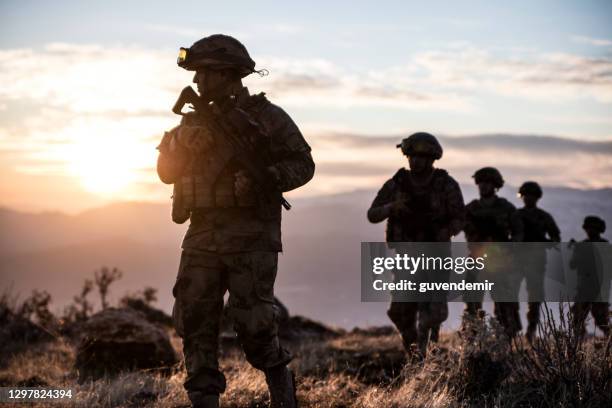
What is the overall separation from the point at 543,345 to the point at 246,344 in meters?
2.28

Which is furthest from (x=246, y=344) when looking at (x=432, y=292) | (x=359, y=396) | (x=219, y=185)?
(x=432, y=292)

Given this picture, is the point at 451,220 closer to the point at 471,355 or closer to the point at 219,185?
the point at 471,355

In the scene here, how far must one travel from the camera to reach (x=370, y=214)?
33.5 feet

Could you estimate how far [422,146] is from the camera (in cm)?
1016

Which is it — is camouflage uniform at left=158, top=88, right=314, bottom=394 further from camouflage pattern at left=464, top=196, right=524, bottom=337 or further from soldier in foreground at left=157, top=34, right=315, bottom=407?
camouflage pattern at left=464, top=196, right=524, bottom=337

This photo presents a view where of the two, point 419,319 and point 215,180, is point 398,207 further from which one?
point 215,180

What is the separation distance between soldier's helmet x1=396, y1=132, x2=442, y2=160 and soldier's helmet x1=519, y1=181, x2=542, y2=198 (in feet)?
16.0

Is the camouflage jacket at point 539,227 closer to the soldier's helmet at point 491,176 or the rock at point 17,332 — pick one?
the soldier's helmet at point 491,176

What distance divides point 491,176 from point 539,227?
1.46 metres

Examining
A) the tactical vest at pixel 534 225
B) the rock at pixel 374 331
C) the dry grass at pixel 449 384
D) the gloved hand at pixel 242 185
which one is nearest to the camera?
the gloved hand at pixel 242 185

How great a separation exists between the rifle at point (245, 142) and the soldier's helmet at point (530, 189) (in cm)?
882

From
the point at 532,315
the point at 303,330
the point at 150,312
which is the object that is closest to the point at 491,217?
the point at 532,315

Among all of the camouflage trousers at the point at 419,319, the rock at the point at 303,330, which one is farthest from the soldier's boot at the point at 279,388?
the rock at the point at 303,330

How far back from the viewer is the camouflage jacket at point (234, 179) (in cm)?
662
